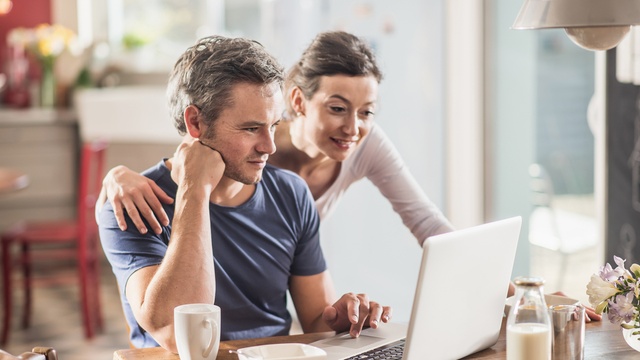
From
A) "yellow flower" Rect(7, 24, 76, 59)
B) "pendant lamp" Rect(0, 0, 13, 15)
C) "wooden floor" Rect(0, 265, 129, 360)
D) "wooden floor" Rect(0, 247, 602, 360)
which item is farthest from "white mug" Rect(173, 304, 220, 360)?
"pendant lamp" Rect(0, 0, 13, 15)

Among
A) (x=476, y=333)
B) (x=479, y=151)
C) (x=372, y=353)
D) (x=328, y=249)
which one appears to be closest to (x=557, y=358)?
(x=476, y=333)

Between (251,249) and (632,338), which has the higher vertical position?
(251,249)

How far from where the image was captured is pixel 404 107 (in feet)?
14.4

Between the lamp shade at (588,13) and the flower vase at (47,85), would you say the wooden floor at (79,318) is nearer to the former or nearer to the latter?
the flower vase at (47,85)

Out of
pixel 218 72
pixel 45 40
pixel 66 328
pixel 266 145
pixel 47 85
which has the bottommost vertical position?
pixel 66 328

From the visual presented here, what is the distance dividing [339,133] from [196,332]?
0.80 m

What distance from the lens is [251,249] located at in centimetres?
192

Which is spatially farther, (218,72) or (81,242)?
(81,242)

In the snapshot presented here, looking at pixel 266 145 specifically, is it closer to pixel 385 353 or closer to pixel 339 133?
pixel 339 133

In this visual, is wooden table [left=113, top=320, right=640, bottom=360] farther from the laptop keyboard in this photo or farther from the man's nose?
the man's nose

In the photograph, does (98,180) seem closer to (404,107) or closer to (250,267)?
(404,107)

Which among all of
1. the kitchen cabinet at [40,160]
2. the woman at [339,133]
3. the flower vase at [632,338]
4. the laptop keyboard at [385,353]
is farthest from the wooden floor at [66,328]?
the flower vase at [632,338]

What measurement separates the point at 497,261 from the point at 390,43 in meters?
2.99

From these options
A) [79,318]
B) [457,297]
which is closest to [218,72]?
[457,297]
